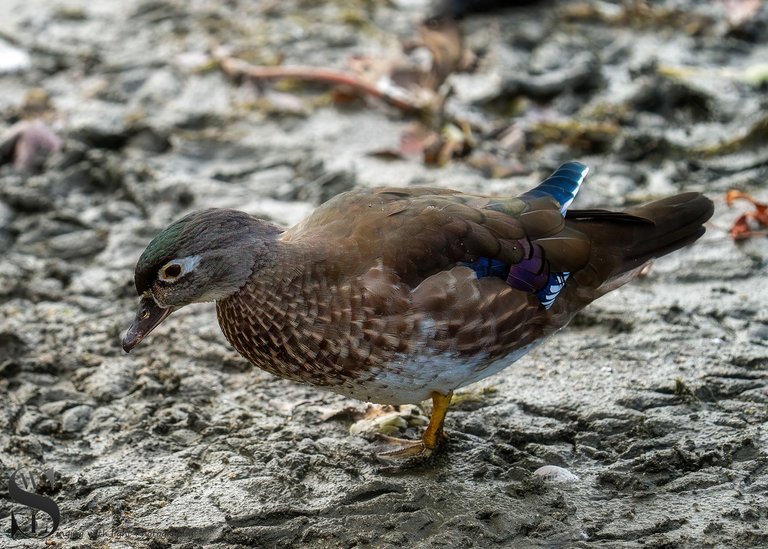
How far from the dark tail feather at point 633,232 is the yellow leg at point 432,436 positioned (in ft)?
2.31

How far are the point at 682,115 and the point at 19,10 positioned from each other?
5.25m

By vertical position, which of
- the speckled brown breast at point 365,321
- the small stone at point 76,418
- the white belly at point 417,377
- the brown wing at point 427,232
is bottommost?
the small stone at point 76,418

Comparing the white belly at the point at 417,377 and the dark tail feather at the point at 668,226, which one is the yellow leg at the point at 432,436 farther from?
the dark tail feather at the point at 668,226

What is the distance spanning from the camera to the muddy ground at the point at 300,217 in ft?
11.6

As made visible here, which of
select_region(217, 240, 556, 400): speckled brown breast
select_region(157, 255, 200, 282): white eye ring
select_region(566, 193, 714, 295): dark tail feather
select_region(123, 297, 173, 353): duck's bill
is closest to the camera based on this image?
select_region(217, 240, 556, 400): speckled brown breast

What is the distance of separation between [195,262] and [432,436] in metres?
1.09

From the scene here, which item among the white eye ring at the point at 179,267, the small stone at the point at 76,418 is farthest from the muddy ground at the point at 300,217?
the white eye ring at the point at 179,267

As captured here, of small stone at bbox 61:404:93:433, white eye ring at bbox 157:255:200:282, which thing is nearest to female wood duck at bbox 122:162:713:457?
white eye ring at bbox 157:255:200:282

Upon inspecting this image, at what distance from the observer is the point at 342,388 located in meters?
3.65

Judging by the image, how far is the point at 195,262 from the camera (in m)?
3.64

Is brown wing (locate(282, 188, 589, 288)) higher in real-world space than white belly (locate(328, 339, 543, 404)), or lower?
higher

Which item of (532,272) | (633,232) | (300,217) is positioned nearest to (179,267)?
(532,272)

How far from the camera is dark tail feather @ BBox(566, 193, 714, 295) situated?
12.9 ft

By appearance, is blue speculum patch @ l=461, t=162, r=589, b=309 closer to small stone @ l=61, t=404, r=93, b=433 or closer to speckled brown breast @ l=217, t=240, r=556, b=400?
speckled brown breast @ l=217, t=240, r=556, b=400
